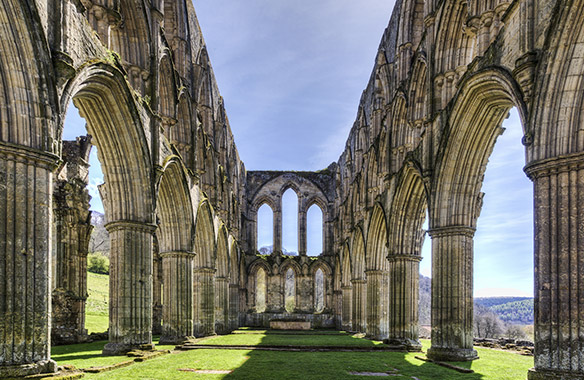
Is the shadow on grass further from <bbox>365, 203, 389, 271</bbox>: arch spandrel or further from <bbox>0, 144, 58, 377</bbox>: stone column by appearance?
<bbox>365, 203, 389, 271</bbox>: arch spandrel

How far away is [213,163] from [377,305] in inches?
394

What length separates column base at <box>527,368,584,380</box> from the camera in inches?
272

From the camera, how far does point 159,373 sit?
8883mm

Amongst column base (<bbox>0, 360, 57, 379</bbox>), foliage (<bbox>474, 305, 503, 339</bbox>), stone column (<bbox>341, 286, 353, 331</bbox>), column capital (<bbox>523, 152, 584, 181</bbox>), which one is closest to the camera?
column base (<bbox>0, 360, 57, 379</bbox>)

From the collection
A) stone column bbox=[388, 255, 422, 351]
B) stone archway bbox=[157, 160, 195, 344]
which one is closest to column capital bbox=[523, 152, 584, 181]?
stone column bbox=[388, 255, 422, 351]

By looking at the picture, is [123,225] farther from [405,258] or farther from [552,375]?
[405,258]

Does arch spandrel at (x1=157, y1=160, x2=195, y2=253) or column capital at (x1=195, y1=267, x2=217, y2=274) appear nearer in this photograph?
arch spandrel at (x1=157, y1=160, x2=195, y2=253)

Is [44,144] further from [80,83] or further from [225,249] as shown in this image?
[225,249]

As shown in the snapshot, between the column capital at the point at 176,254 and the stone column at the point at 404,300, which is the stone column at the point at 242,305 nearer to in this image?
the column capital at the point at 176,254

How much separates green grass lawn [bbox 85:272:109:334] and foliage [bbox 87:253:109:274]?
33.2 inches

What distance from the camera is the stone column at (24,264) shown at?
665 cm

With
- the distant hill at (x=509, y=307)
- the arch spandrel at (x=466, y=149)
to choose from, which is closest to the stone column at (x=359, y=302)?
the arch spandrel at (x=466, y=149)

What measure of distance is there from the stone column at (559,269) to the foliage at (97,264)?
43.7m

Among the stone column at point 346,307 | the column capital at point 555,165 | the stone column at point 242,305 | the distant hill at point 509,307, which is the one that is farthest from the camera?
the distant hill at point 509,307
